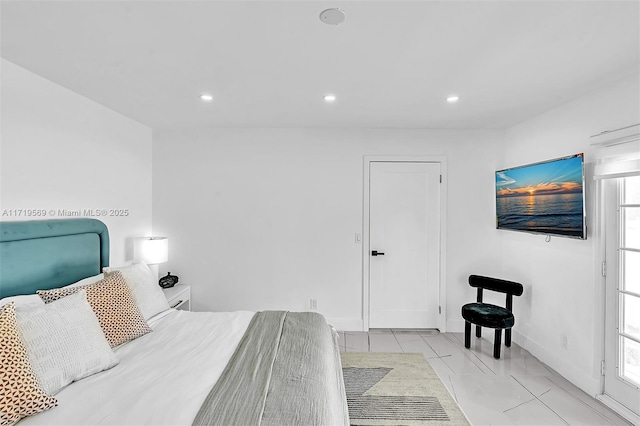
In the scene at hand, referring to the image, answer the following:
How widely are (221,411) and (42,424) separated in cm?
70

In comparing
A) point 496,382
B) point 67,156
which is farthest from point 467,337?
point 67,156

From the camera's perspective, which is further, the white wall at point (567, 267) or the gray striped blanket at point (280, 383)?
the white wall at point (567, 267)

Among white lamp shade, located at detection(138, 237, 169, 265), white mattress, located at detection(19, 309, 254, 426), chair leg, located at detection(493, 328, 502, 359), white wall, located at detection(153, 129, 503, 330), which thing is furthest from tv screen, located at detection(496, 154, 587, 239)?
white lamp shade, located at detection(138, 237, 169, 265)

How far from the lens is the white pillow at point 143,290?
223 cm

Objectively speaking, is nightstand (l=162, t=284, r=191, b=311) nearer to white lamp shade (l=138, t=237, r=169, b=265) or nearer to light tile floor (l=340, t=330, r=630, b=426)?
white lamp shade (l=138, t=237, r=169, b=265)

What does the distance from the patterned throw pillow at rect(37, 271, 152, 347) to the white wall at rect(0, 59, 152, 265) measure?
0.69 m

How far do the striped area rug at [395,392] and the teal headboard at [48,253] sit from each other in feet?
7.85

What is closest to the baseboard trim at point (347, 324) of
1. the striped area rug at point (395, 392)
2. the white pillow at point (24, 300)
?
the striped area rug at point (395, 392)

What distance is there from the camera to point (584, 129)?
2438 millimetres

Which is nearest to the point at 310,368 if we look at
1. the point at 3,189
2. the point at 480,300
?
the point at 3,189

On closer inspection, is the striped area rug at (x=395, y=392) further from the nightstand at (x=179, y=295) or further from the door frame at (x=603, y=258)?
the nightstand at (x=179, y=295)

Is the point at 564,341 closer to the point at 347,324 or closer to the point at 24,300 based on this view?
the point at 347,324

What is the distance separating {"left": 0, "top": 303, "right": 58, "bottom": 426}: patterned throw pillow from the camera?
1.17m

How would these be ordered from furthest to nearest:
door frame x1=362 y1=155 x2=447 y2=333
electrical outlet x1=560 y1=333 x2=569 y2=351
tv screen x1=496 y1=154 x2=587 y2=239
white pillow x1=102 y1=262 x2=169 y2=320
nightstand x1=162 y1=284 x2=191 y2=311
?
1. door frame x1=362 y1=155 x2=447 y2=333
2. nightstand x1=162 y1=284 x2=191 y2=311
3. electrical outlet x1=560 y1=333 x2=569 y2=351
4. tv screen x1=496 y1=154 x2=587 y2=239
5. white pillow x1=102 y1=262 x2=169 y2=320
